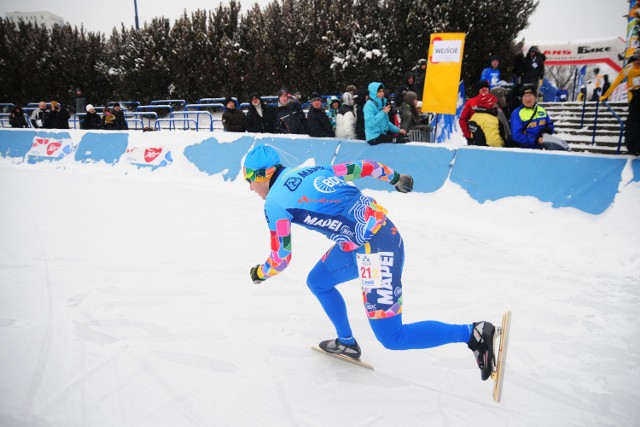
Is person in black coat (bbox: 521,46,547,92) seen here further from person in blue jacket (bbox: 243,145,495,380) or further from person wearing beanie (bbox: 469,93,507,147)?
person in blue jacket (bbox: 243,145,495,380)

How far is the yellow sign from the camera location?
712cm

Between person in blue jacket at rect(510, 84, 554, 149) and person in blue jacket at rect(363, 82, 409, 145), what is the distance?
1664 millimetres

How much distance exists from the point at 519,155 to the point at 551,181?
525mm

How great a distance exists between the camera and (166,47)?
67.4 feet

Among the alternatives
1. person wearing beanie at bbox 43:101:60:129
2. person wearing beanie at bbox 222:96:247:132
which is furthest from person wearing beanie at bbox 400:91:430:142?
person wearing beanie at bbox 43:101:60:129

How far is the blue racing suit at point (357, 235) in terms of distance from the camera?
2.49 m

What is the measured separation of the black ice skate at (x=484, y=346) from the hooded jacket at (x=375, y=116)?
185 inches

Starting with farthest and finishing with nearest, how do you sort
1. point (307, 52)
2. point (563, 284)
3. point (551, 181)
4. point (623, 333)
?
point (307, 52), point (551, 181), point (563, 284), point (623, 333)

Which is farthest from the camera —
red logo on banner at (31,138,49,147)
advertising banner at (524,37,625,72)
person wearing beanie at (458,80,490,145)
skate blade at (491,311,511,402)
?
advertising banner at (524,37,625,72)

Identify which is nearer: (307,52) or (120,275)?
(120,275)

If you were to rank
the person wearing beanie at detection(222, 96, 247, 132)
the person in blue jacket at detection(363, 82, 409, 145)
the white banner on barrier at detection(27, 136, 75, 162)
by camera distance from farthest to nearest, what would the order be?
the white banner on barrier at detection(27, 136, 75, 162), the person wearing beanie at detection(222, 96, 247, 132), the person in blue jacket at detection(363, 82, 409, 145)

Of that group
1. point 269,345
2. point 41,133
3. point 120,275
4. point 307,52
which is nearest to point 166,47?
point 307,52

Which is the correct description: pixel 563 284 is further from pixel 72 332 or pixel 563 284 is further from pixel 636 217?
pixel 72 332

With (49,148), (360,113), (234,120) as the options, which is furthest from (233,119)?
(49,148)
